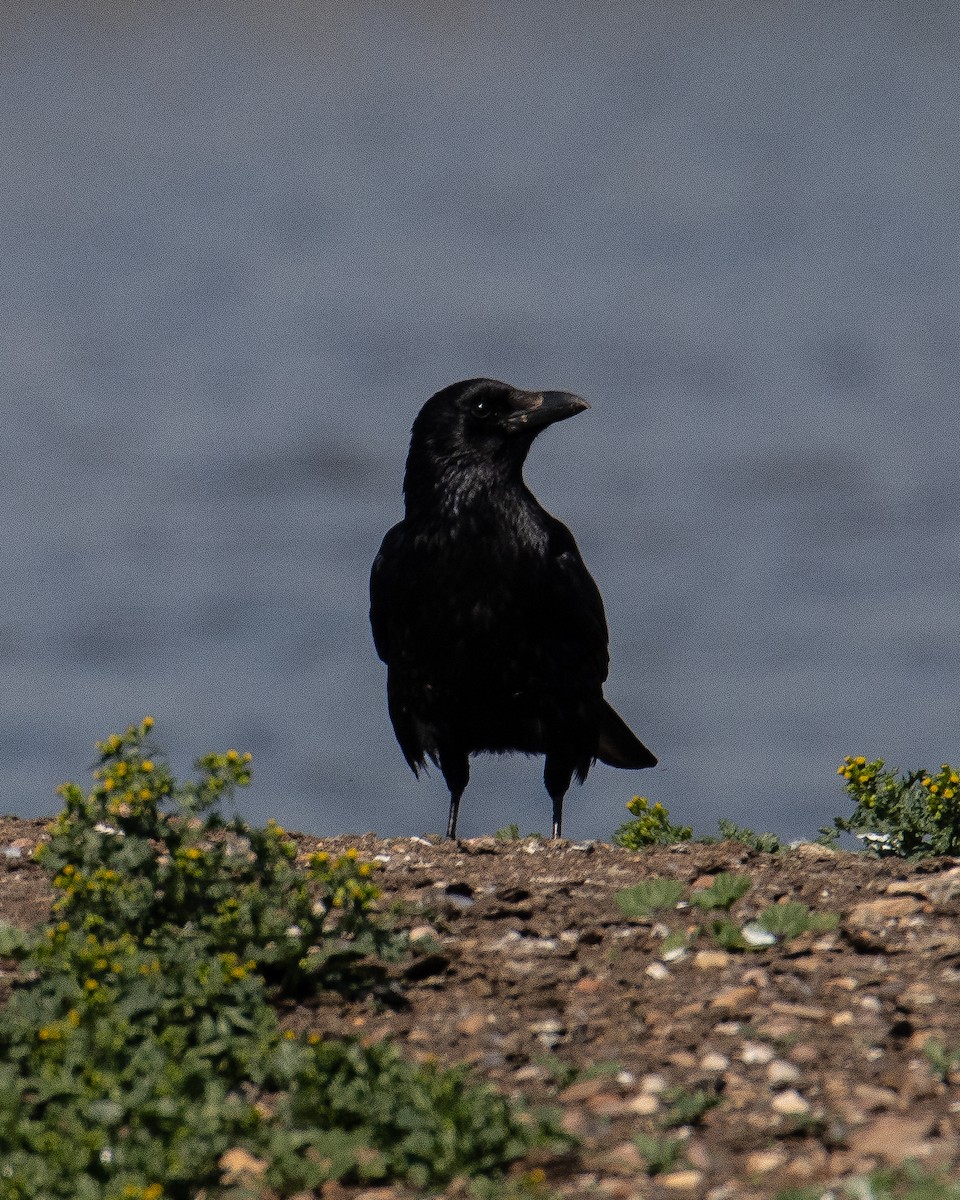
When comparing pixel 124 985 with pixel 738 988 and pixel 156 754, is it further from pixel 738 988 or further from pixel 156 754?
pixel 738 988

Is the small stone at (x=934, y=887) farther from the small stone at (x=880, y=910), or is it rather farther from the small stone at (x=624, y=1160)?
the small stone at (x=624, y=1160)

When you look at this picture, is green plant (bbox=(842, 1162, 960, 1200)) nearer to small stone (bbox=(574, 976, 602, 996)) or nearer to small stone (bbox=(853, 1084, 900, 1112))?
small stone (bbox=(853, 1084, 900, 1112))

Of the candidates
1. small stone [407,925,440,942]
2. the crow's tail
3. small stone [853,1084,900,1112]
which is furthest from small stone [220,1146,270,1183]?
the crow's tail

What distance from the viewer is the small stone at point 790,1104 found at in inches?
175

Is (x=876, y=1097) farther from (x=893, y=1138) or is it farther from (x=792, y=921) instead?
(x=792, y=921)

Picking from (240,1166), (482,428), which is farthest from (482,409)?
(240,1166)

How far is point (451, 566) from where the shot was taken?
28.0 ft

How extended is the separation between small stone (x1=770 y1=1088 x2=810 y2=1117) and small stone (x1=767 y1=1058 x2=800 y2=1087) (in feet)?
0.20

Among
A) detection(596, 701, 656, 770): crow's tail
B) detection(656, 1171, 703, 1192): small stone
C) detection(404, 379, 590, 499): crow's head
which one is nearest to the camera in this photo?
detection(656, 1171, 703, 1192): small stone

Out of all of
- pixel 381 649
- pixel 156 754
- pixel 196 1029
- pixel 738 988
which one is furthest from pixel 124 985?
pixel 381 649

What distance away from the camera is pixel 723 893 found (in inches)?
233

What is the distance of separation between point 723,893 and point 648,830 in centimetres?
244

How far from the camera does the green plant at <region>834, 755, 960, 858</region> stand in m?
7.97

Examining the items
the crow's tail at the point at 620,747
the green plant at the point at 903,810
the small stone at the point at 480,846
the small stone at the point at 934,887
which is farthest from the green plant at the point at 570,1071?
the crow's tail at the point at 620,747
